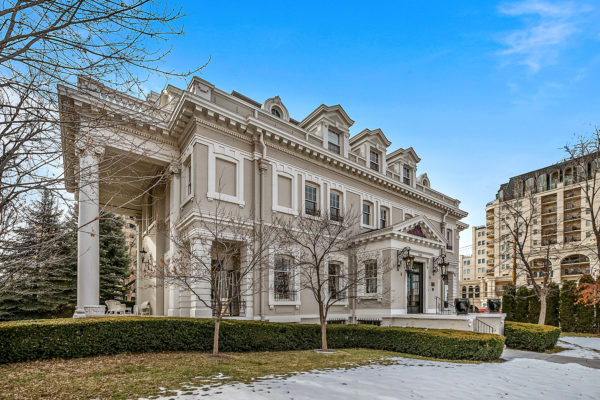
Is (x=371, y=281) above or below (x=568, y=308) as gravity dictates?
above

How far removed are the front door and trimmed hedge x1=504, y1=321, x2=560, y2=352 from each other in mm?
4871

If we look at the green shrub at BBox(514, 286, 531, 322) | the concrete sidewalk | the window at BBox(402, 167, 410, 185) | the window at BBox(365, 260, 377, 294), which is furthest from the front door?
the green shrub at BBox(514, 286, 531, 322)

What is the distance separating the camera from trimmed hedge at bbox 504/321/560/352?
14.8 meters

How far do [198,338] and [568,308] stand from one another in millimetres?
27485

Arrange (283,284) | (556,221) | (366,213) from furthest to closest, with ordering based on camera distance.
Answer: (556,221) → (366,213) → (283,284)

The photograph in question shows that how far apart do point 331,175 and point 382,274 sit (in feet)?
18.7

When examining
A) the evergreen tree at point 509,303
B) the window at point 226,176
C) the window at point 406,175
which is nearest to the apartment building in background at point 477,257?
the evergreen tree at point 509,303

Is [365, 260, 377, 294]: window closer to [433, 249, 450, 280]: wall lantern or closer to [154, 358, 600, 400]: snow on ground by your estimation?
[433, 249, 450, 280]: wall lantern

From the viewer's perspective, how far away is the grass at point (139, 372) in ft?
19.8

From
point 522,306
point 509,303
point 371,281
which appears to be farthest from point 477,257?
point 371,281

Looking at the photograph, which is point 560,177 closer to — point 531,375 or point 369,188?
point 369,188

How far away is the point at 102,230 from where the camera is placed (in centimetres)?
2498

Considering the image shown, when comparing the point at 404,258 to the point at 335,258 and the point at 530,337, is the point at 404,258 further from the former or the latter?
the point at 530,337

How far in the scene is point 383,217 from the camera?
879 inches
